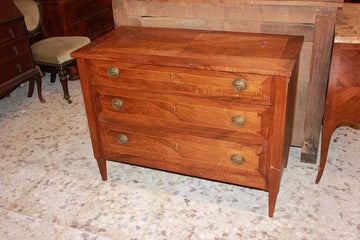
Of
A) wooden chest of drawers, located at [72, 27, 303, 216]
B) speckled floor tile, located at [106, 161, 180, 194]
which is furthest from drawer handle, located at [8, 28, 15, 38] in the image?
speckled floor tile, located at [106, 161, 180, 194]

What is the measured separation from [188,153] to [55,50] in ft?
7.09

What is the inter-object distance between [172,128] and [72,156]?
116 cm

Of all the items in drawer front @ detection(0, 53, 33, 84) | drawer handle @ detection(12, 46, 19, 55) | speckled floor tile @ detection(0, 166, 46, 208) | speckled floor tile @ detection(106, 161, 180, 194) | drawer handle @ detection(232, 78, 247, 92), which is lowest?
speckled floor tile @ detection(106, 161, 180, 194)

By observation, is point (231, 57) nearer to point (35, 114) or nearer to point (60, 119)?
point (60, 119)

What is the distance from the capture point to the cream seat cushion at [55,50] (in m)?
3.77

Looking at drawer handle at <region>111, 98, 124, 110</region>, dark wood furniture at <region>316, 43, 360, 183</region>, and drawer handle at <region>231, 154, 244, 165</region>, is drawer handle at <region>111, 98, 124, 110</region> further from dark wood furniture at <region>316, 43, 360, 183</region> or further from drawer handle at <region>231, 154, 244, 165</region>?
dark wood furniture at <region>316, 43, 360, 183</region>

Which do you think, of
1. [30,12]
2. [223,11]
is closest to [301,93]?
[223,11]

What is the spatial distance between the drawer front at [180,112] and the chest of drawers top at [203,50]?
0.72 ft

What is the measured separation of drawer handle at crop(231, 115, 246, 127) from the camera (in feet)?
6.74

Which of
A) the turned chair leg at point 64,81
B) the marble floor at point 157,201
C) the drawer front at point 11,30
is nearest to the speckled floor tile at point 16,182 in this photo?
the marble floor at point 157,201

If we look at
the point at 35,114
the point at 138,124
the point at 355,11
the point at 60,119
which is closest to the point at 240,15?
the point at 355,11

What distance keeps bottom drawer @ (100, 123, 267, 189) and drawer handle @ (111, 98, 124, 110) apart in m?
0.14

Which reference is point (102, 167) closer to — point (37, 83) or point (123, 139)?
point (123, 139)

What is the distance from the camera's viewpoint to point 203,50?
2.16 metres
